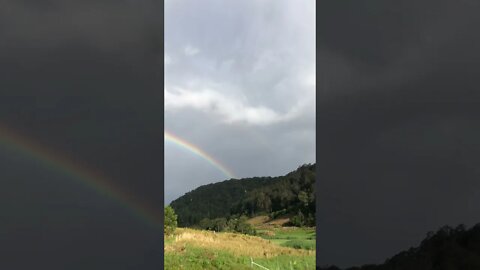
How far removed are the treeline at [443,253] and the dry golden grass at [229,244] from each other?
15.6 ft

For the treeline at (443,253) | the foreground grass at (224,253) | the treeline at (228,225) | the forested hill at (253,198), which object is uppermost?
the forested hill at (253,198)

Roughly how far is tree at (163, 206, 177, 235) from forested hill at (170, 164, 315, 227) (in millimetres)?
800

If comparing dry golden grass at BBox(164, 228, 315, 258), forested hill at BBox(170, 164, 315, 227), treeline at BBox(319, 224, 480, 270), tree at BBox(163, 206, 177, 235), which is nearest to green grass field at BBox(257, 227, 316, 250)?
dry golden grass at BBox(164, 228, 315, 258)

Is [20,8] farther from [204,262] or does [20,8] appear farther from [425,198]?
[204,262]

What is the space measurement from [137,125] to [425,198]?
10.5 ft

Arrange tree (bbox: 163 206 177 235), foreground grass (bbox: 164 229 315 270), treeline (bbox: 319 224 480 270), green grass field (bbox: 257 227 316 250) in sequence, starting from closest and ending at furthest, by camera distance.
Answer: treeline (bbox: 319 224 480 270), foreground grass (bbox: 164 229 315 270), tree (bbox: 163 206 177 235), green grass field (bbox: 257 227 316 250)

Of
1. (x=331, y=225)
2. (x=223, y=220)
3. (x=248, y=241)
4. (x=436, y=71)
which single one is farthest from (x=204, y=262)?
(x=436, y=71)

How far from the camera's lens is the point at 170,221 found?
10141 mm

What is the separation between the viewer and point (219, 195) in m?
11.4

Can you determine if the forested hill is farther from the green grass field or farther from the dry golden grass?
the dry golden grass

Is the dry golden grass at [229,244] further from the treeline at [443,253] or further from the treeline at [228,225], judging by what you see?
the treeline at [443,253]

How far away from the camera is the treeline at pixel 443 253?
4852mm

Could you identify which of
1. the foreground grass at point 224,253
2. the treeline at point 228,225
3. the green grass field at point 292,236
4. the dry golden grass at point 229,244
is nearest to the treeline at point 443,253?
the foreground grass at point 224,253

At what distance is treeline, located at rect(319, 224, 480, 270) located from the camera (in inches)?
191
